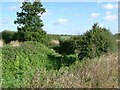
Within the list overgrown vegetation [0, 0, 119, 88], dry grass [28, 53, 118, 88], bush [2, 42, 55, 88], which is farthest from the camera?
bush [2, 42, 55, 88]

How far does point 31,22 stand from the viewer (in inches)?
1554

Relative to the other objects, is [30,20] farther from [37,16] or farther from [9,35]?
[9,35]

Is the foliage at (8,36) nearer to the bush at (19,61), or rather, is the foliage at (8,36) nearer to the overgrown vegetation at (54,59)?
the overgrown vegetation at (54,59)

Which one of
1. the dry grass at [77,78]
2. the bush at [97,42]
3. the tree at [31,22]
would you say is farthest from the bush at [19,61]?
the tree at [31,22]

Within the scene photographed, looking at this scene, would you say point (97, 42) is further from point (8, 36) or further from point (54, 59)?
point (8, 36)

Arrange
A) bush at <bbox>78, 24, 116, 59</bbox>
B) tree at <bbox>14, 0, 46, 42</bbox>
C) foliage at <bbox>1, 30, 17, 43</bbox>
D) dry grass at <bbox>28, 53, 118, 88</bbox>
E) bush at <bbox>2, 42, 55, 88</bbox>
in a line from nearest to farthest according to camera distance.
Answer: dry grass at <bbox>28, 53, 118, 88</bbox>
bush at <bbox>2, 42, 55, 88</bbox>
bush at <bbox>78, 24, 116, 59</bbox>
tree at <bbox>14, 0, 46, 42</bbox>
foliage at <bbox>1, 30, 17, 43</bbox>

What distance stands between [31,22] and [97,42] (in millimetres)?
14832

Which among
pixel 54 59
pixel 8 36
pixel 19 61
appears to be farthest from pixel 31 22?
pixel 19 61

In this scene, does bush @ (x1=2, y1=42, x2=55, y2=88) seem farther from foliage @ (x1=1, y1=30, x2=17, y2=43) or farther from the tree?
foliage @ (x1=1, y1=30, x2=17, y2=43)

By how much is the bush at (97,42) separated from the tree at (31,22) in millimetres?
11614

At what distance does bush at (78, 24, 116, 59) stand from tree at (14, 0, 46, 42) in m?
11.6

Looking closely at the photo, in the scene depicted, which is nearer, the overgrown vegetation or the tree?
the overgrown vegetation

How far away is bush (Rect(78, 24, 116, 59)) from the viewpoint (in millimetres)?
25688

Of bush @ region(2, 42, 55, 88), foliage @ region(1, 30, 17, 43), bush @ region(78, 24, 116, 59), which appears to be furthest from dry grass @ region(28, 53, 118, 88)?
foliage @ region(1, 30, 17, 43)
